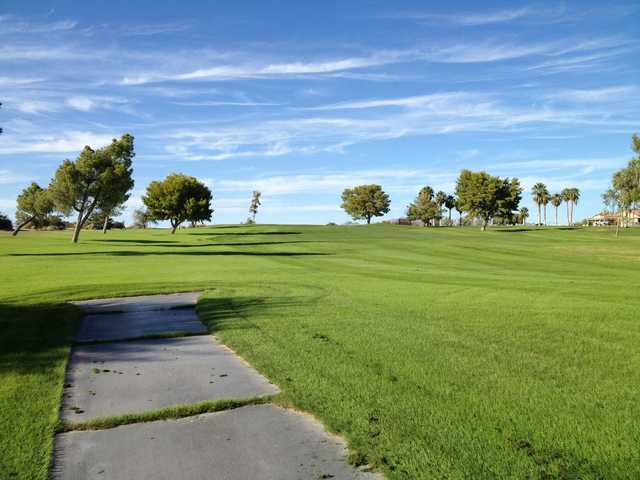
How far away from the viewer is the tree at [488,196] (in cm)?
8469

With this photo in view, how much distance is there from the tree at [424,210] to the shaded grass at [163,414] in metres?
127

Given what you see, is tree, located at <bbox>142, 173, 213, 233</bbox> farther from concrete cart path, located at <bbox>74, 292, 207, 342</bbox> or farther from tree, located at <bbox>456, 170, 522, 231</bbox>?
concrete cart path, located at <bbox>74, 292, 207, 342</bbox>

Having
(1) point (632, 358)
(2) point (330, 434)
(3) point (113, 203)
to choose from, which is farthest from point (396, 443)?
(3) point (113, 203)

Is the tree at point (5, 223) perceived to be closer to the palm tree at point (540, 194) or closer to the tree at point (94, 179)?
the tree at point (94, 179)

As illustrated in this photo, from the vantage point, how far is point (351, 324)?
27.7ft

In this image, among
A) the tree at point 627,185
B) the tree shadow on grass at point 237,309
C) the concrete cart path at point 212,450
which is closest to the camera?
the concrete cart path at point 212,450

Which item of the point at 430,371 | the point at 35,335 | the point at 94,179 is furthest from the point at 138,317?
the point at 94,179

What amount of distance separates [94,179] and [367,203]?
296 feet

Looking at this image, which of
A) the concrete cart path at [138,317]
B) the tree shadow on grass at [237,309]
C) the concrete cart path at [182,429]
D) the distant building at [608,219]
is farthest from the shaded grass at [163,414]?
the distant building at [608,219]

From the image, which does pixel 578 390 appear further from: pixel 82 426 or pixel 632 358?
pixel 82 426

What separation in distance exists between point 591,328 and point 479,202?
80544mm

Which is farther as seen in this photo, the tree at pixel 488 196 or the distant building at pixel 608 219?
the distant building at pixel 608 219

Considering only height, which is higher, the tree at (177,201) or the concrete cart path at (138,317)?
the tree at (177,201)

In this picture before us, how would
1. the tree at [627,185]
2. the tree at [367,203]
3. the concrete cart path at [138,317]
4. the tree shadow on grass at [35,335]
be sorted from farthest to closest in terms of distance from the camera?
the tree at [367,203] < the tree at [627,185] < the concrete cart path at [138,317] < the tree shadow on grass at [35,335]
